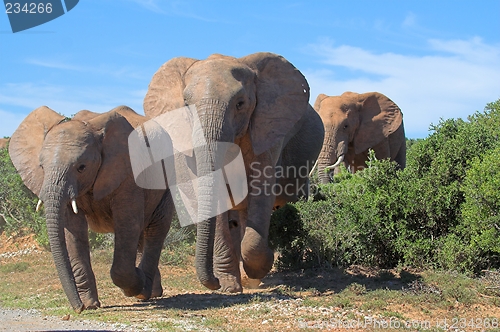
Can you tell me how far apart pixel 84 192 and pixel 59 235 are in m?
0.67

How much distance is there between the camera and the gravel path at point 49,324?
6.39m

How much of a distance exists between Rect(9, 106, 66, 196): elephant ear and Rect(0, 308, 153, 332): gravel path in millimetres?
1454

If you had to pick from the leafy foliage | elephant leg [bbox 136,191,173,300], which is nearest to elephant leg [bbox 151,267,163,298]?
elephant leg [bbox 136,191,173,300]

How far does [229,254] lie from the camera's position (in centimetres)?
886

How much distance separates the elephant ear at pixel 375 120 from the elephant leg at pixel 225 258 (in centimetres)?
968

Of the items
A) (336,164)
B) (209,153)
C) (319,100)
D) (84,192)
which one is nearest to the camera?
(84,192)

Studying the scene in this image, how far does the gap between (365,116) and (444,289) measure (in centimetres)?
1039

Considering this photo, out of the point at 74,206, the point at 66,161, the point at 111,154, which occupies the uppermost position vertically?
the point at 111,154

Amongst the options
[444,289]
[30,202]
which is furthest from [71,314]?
[30,202]

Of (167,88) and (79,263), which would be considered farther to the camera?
(167,88)

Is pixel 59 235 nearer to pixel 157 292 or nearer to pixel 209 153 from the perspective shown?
pixel 209 153

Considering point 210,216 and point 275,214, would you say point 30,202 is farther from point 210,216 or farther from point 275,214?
point 210,216

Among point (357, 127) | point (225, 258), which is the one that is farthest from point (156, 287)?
point (357, 127)

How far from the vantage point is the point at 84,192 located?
751 cm
